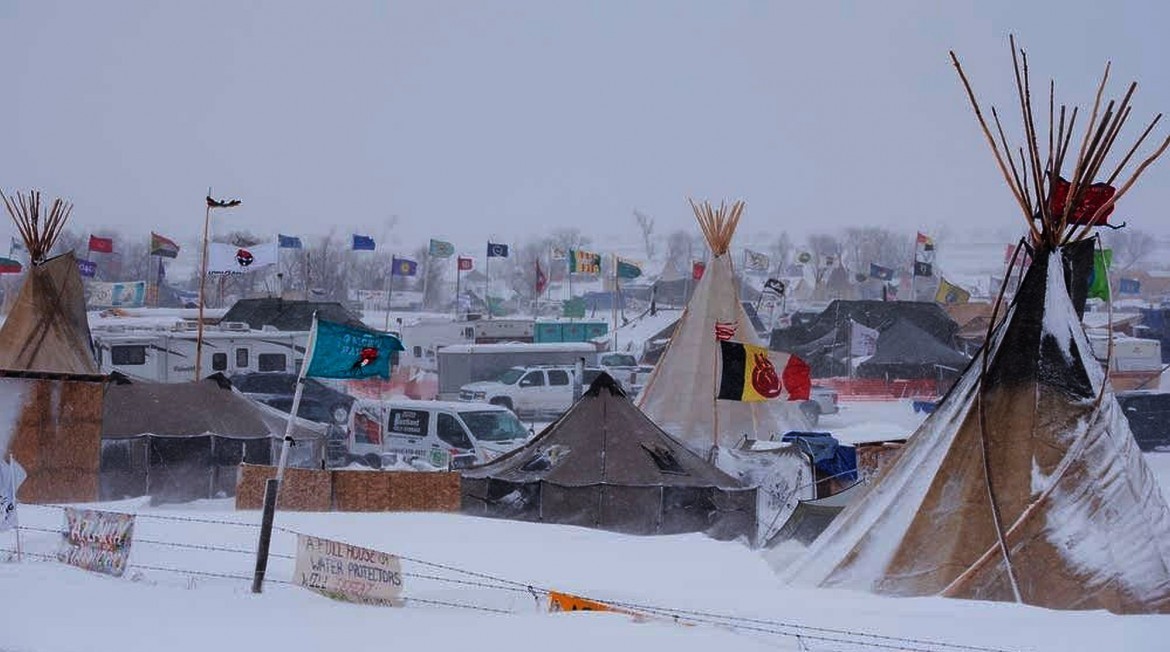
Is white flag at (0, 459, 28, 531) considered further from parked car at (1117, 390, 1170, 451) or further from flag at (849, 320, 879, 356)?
flag at (849, 320, 879, 356)

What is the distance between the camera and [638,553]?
649 inches

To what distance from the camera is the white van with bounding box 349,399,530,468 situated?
23.5 m

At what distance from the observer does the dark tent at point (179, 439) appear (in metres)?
21.3

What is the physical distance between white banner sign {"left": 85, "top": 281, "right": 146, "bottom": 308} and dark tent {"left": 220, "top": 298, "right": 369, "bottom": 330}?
13986mm

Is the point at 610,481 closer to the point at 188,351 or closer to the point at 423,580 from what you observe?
the point at 423,580

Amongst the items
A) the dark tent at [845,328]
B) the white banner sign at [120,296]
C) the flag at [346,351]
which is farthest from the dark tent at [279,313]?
the flag at [346,351]

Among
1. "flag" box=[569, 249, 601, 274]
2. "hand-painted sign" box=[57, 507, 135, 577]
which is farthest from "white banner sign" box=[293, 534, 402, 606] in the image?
"flag" box=[569, 249, 601, 274]

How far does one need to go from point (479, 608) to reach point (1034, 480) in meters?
5.48

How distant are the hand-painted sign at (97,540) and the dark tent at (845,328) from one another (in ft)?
132

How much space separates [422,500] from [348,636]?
854cm

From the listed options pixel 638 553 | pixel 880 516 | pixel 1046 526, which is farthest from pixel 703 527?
pixel 1046 526

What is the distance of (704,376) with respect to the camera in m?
28.1

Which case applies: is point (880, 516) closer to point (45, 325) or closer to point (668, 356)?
point (668, 356)

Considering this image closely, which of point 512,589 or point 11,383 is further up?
point 11,383
